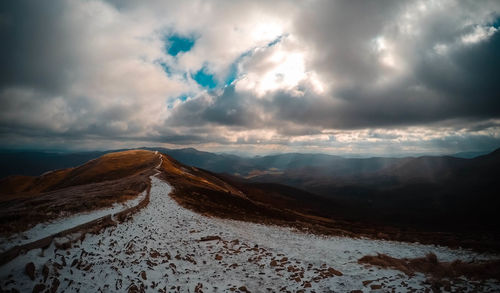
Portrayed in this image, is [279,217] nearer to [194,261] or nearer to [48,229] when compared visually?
[194,261]

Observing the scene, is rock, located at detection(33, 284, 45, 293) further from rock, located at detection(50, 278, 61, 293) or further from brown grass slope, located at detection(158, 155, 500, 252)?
brown grass slope, located at detection(158, 155, 500, 252)

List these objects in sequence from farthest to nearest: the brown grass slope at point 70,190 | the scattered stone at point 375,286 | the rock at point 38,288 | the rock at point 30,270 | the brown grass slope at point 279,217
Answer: the brown grass slope at point 279,217, the brown grass slope at point 70,190, the scattered stone at point 375,286, the rock at point 30,270, the rock at point 38,288

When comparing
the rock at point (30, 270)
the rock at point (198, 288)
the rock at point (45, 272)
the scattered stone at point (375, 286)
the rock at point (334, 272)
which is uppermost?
the rock at point (30, 270)

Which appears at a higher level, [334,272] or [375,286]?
[375,286]

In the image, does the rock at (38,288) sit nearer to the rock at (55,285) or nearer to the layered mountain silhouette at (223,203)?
the rock at (55,285)

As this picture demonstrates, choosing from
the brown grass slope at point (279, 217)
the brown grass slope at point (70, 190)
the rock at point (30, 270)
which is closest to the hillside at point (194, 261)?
the rock at point (30, 270)

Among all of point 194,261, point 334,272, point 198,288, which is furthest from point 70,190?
point 334,272

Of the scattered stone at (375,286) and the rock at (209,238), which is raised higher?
the scattered stone at (375,286)

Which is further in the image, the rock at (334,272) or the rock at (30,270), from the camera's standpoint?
the rock at (334,272)
